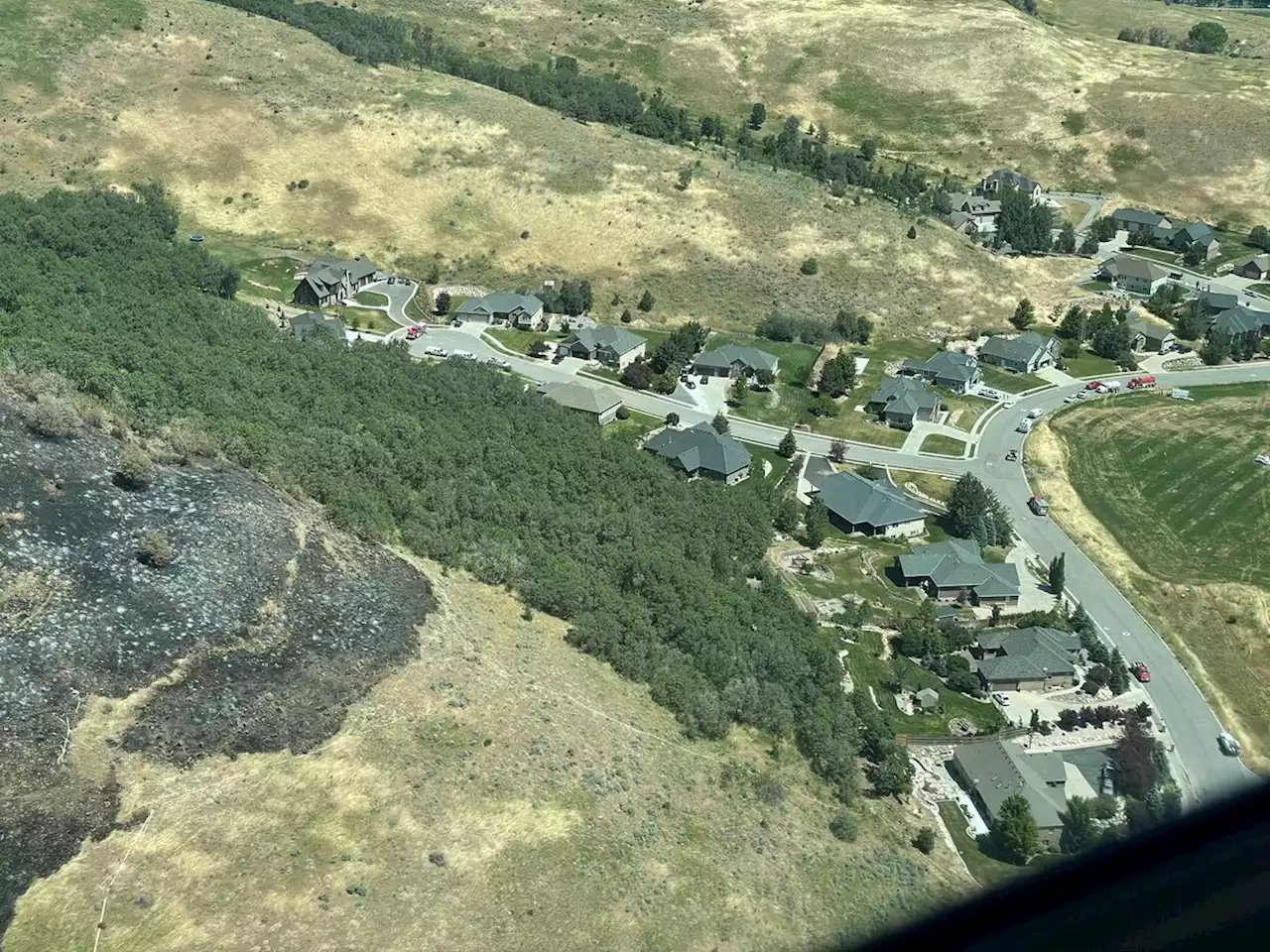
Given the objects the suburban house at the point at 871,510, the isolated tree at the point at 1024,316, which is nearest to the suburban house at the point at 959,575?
the suburban house at the point at 871,510

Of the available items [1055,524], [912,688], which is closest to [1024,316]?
[1055,524]

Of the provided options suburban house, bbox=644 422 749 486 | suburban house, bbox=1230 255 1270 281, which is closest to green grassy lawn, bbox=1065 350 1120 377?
suburban house, bbox=1230 255 1270 281

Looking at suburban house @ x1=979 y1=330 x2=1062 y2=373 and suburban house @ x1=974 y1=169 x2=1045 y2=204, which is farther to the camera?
suburban house @ x1=974 y1=169 x2=1045 y2=204

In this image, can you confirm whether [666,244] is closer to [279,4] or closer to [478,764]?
[279,4]

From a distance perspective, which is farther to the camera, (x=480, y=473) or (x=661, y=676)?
(x=480, y=473)

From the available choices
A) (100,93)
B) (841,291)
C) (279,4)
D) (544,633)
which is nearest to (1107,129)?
(841,291)

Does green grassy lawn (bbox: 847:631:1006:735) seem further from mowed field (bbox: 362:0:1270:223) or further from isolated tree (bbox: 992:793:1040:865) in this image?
mowed field (bbox: 362:0:1270:223)
